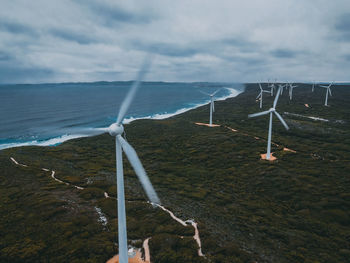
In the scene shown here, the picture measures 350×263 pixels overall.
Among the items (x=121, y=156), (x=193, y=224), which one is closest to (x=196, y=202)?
(x=193, y=224)

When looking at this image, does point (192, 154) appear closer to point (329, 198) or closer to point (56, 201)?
point (329, 198)

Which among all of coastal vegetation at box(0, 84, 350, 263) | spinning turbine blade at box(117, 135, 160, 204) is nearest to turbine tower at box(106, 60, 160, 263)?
spinning turbine blade at box(117, 135, 160, 204)

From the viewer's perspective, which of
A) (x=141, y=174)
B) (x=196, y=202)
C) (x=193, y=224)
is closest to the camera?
(x=141, y=174)

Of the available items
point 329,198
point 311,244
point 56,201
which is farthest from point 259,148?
point 56,201

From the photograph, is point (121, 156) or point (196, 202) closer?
point (121, 156)

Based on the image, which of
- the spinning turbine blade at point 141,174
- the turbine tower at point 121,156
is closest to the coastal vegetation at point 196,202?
the turbine tower at point 121,156

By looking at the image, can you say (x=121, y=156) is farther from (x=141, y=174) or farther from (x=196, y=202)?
(x=196, y=202)

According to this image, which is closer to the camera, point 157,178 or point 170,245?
point 170,245

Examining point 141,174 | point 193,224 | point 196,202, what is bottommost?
point 196,202

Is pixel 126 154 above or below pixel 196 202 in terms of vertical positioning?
above
